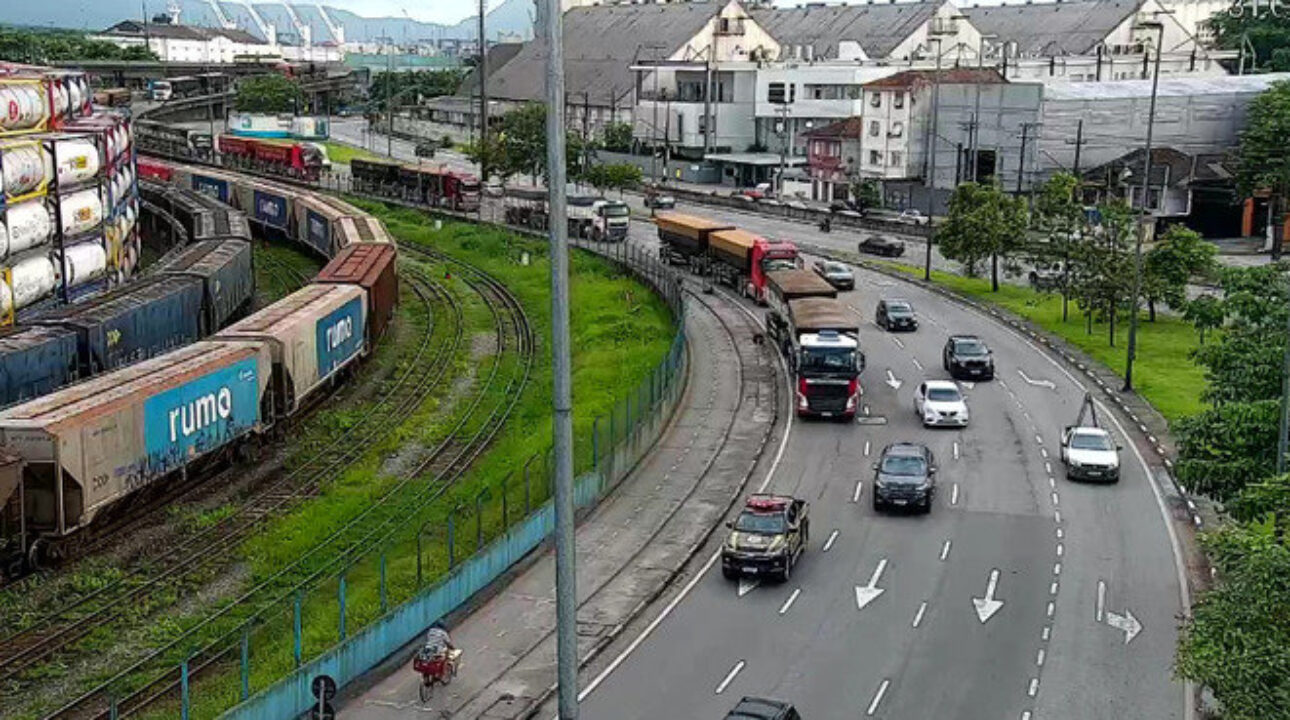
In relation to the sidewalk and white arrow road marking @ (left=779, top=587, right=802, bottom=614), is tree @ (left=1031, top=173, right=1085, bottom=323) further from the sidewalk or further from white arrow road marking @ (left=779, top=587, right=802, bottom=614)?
white arrow road marking @ (left=779, top=587, right=802, bottom=614)

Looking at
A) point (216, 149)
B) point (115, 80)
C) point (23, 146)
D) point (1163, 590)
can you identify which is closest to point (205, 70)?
point (115, 80)

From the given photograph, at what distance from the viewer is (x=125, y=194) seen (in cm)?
6881

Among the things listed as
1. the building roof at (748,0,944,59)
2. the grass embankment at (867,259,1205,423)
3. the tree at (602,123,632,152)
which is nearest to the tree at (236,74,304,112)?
the tree at (602,123,632,152)

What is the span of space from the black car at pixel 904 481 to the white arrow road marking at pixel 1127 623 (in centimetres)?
720

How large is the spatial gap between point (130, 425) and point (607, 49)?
12897 cm

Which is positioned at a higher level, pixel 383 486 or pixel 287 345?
pixel 287 345

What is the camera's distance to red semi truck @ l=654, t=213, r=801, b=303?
220 feet

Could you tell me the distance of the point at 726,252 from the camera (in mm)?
71875

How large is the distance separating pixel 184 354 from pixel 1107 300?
3780 cm

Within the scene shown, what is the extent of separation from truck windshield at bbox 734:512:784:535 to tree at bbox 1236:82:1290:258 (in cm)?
6353

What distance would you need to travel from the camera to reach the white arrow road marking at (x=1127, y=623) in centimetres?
2842

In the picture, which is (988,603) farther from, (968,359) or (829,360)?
(968,359)

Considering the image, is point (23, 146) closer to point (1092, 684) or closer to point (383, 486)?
point (383, 486)

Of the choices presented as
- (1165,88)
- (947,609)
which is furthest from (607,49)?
(947,609)
